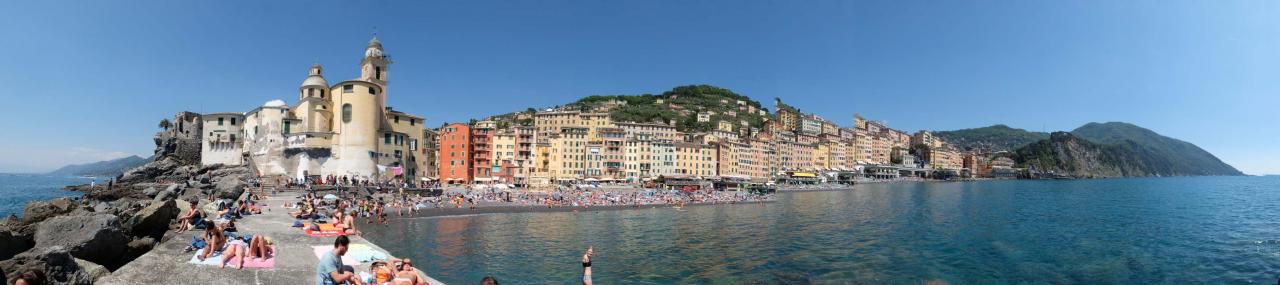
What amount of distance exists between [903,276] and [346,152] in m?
44.6

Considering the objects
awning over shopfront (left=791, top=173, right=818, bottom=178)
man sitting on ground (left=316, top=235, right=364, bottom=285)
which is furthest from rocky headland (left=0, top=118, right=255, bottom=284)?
awning over shopfront (left=791, top=173, right=818, bottom=178)

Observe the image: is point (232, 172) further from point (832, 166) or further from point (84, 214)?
point (832, 166)

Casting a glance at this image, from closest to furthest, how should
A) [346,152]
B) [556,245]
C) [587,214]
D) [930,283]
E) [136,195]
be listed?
[930,283], [556,245], [136,195], [587,214], [346,152]

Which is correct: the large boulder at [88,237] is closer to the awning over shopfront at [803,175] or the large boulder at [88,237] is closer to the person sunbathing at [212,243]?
the person sunbathing at [212,243]

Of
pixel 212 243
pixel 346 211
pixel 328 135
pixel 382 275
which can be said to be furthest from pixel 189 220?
pixel 328 135

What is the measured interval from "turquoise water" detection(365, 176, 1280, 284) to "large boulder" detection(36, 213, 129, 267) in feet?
22.5

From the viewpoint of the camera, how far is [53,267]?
765 centimetres

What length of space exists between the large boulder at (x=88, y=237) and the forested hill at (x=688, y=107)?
365 feet

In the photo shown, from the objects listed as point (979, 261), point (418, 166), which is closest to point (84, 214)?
point (979, 261)

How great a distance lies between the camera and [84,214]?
11.5 metres

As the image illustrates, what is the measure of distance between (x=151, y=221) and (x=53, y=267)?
293 inches

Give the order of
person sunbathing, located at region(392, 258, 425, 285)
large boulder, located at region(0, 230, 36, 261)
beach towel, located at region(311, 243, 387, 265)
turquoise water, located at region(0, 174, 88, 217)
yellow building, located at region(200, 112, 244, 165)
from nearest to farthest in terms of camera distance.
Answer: person sunbathing, located at region(392, 258, 425, 285) → large boulder, located at region(0, 230, 36, 261) → beach towel, located at region(311, 243, 387, 265) → turquoise water, located at region(0, 174, 88, 217) → yellow building, located at region(200, 112, 244, 165)

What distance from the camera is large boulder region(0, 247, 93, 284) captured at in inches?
296

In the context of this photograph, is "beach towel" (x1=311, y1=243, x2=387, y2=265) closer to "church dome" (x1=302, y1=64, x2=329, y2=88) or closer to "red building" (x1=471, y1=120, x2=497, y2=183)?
"church dome" (x1=302, y1=64, x2=329, y2=88)
